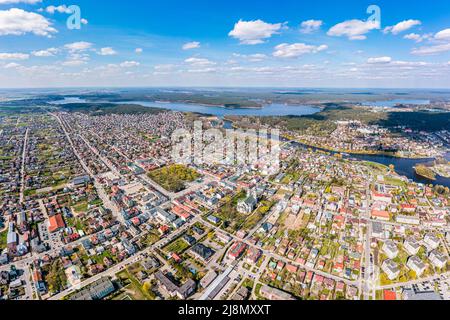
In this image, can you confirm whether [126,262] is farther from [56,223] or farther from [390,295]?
[390,295]

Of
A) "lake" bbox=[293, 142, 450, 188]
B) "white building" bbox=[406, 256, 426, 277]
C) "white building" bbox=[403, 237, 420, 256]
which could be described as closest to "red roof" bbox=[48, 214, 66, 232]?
"white building" bbox=[406, 256, 426, 277]

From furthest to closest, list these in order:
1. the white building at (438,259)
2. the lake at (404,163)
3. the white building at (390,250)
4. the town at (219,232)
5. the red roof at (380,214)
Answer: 1. the lake at (404,163)
2. the red roof at (380,214)
3. the white building at (390,250)
4. the white building at (438,259)
5. the town at (219,232)

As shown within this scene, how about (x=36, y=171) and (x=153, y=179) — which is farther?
(x=36, y=171)

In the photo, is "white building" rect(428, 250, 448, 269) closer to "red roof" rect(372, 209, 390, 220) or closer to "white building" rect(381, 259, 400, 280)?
"white building" rect(381, 259, 400, 280)

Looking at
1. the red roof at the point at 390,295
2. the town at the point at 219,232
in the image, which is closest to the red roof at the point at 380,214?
the town at the point at 219,232

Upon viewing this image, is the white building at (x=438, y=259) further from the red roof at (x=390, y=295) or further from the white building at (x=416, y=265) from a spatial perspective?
the red roof at (x=390, y=295)

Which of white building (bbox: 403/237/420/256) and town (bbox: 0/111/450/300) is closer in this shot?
town (bbox: 0/111/450/300)
